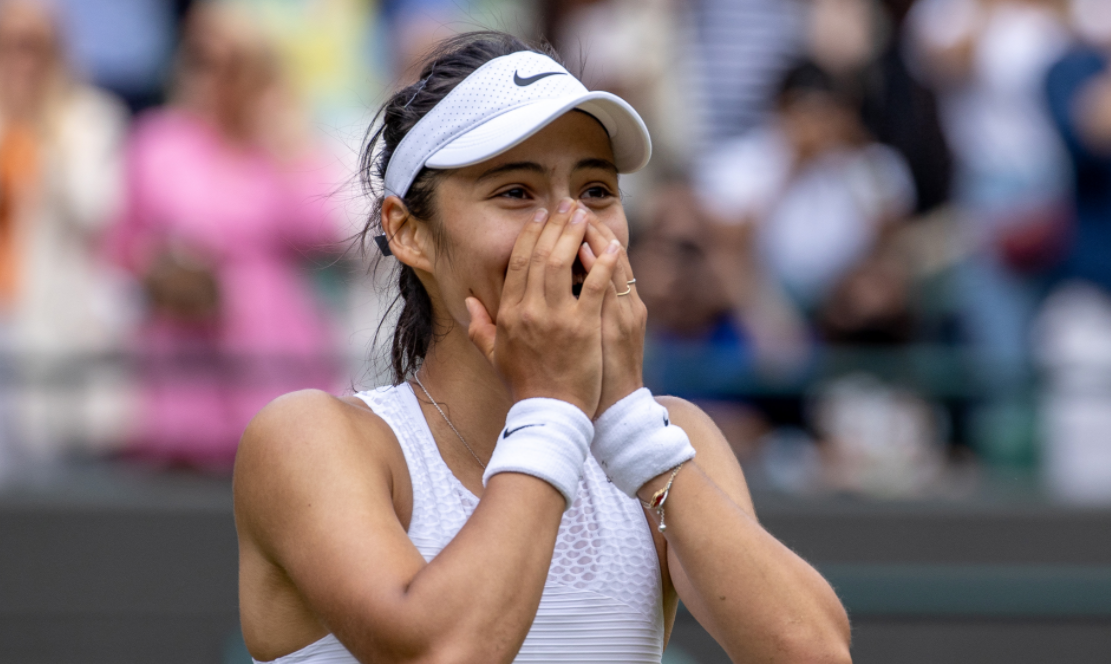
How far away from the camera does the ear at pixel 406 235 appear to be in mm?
2277

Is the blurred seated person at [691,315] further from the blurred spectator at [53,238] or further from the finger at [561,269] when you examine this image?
the finger at [561,269]

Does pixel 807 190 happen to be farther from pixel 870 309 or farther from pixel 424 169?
pixel 424 169

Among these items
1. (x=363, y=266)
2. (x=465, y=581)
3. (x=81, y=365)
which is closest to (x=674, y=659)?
(x=363, y=266)

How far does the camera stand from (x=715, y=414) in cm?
495

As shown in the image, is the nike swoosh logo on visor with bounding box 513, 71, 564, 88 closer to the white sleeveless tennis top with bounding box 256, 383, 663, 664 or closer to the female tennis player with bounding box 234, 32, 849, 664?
the female tennis player with bounding box 234, 32, 849, 664

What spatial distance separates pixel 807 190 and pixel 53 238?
320 cm

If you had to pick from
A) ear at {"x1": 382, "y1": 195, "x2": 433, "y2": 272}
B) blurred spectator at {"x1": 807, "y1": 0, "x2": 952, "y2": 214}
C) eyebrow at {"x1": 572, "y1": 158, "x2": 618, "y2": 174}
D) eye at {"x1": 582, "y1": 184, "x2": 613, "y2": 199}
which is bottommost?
blurred spectator at {"x1": 807, "y1": 0, "x2": 952, "y2": 214}

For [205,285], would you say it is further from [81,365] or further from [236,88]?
[236,88]

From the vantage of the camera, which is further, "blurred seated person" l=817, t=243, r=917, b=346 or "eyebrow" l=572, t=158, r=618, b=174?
"blurred seated person" l=817, t=243, r=917, b=346

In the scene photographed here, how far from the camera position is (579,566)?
2.12 m

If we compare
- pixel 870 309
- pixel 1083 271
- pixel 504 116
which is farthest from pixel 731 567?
pixel 1083 271

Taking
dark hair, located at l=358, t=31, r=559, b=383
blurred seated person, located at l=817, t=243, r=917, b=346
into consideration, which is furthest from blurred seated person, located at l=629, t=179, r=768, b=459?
dark hair, located at l=358, t=31, r=559, b=383

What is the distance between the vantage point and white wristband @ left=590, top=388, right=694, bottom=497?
201cm

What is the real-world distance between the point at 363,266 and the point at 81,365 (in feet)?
3.66
